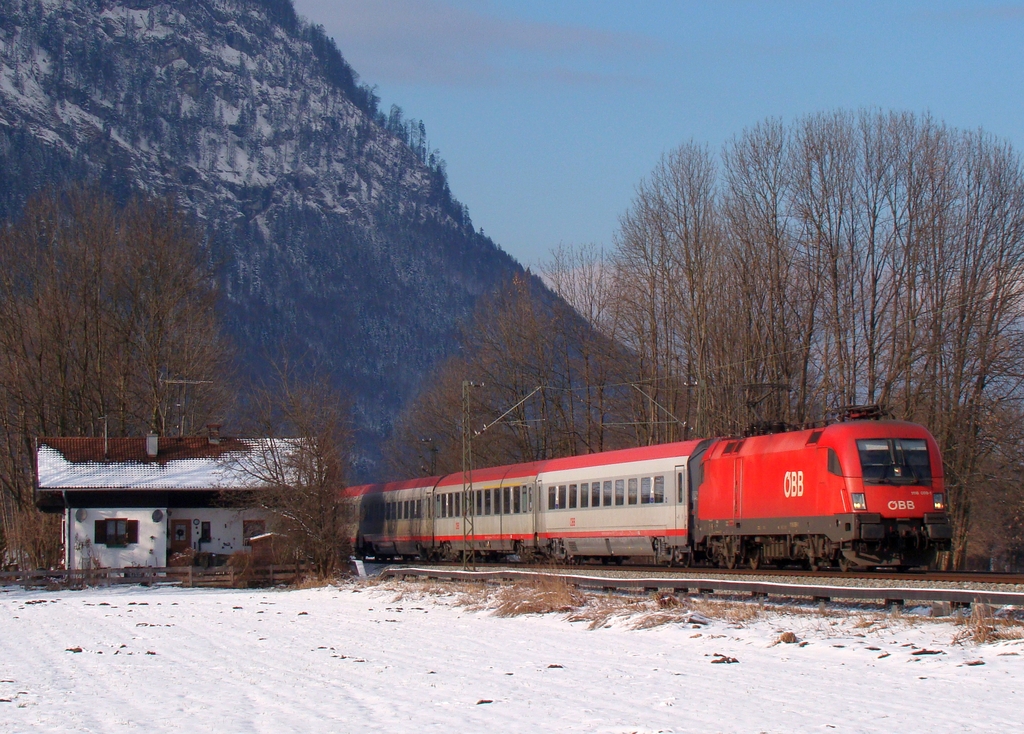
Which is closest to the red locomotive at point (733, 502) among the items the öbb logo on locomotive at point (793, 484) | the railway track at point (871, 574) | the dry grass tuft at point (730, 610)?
the öbb logo on locomotive at point (793, 484)

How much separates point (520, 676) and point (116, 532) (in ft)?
104

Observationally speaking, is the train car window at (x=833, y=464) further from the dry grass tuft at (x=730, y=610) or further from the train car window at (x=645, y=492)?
the train car window at (x=645, y=492)

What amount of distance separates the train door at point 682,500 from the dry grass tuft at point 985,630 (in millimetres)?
12671

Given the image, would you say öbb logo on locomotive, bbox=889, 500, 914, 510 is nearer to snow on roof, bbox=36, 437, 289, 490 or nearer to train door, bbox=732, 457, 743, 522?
train door, bbox=732, 457, 743, 522

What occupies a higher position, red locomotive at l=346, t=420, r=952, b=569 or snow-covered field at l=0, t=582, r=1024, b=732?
red locomotive at l=346, t=420, r=952, b=569

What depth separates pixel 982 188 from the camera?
44.2 m

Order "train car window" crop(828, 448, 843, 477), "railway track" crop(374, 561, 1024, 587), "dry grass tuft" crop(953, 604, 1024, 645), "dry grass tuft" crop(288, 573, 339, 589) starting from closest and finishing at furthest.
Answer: "dry grass tuft" crop(953, 604, 1024, 645)
"railway track" crop(374, 561, 1024, 587)
"train car window" crop(828, 448, 843, 477)
"dry grass tuft" crop(288, 573, 339, 589)

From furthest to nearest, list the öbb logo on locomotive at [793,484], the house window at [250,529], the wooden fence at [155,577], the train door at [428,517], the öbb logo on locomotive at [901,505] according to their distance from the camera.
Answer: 1. the house window at [250,529]
2. the train door at [428,517]
3. the wooden fence at [155,577]
4. the öbb logo on locomotive at [793,484]
5. the öbb logo on locomotive at [901,505]

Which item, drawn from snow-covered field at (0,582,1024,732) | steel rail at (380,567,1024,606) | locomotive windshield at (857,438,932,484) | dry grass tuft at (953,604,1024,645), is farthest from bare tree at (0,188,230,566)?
dry grass tuft at (953,604,1024,645)

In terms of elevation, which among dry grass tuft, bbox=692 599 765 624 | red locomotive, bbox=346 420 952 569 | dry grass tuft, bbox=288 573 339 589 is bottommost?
dry grass tuft, bbox=288 573 339 589

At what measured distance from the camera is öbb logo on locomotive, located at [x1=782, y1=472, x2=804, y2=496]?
2377cm

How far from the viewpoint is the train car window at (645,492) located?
96.5ft

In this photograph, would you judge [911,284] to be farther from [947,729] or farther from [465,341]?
[947,729]

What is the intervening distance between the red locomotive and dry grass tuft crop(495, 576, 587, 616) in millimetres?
4612
